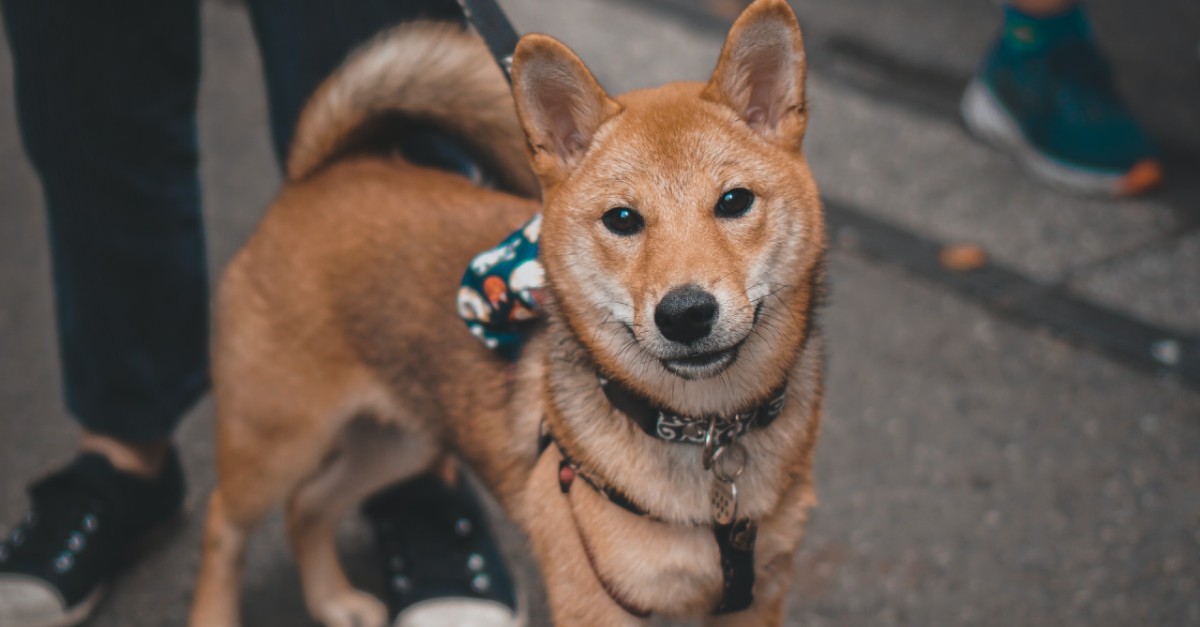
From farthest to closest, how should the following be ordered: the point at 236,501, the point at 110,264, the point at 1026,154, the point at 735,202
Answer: the point at 1026,154 → the point at 110,264 → the point at 236,501 → the point at 735,202

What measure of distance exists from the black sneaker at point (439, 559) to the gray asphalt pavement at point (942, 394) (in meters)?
0.13

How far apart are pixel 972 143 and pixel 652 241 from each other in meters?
2.81

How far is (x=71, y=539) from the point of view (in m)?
2.56

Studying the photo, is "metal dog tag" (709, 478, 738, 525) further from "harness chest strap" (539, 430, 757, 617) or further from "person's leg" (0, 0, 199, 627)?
"person's leg" (0, 0, 199, 627)

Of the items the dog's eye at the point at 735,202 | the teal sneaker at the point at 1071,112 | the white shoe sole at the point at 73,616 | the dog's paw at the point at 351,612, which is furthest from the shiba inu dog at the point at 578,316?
the teal sneaker at the point at 1071,112

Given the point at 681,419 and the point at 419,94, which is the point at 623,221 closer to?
the point at 681,419

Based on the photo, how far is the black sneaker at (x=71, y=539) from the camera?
249cm

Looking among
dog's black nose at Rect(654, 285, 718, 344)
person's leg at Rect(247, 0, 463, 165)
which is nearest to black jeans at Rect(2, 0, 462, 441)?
person's leg at Rect(247, 0, 463, 165)

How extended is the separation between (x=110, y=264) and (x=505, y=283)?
1.03 meters

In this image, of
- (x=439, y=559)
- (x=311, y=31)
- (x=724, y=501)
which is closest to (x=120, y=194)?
(x=311, y=31)

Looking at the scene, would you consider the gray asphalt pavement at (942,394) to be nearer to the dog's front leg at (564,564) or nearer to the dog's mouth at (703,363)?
the dog's front leg at (564,564)

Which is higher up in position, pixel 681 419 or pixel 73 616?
pixel 681 419

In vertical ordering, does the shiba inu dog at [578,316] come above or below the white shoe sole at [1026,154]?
above

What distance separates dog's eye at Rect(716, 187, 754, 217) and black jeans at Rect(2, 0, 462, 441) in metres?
0.96
